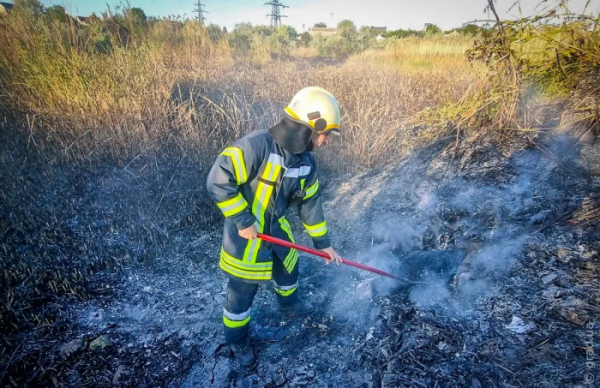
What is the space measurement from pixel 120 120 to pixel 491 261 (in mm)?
5252

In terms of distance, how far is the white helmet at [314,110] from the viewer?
6.40 ft

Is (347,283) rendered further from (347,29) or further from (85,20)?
(347,29)

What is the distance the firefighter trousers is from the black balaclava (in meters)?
0.92

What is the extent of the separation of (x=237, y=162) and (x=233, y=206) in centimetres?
28

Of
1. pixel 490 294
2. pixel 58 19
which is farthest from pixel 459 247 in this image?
pixel 58 19

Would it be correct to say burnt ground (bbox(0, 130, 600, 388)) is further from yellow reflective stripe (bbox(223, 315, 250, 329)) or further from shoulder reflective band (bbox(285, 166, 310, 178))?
shoulder reflective band (bbox(285, 166, 310, 178))

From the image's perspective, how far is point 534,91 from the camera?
384cm

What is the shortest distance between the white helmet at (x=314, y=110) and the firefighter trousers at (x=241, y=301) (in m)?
1.08

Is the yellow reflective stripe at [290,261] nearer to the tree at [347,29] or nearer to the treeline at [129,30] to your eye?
the treeline at [129,30]

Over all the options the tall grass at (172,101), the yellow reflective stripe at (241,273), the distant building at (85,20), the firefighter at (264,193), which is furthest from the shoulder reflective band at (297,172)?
the distant building at (85,20)

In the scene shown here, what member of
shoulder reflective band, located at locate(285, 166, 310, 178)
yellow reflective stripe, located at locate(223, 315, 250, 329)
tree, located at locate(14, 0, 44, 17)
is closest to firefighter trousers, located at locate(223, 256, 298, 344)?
yellow reflective stripe, located at locate(223, 315, 250, 329)

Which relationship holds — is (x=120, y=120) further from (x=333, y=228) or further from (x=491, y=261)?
(x=491, y=261)

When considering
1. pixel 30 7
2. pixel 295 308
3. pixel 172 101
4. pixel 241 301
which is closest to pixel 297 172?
pixel 241 301

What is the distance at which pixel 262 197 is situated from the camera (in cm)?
209
